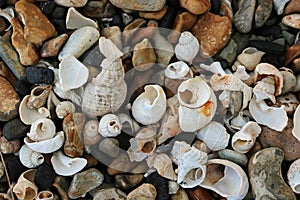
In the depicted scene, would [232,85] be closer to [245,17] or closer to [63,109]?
[245,17]

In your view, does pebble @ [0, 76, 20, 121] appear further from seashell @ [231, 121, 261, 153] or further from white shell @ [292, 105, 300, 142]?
white shell @ [292, 105, 300, 142]

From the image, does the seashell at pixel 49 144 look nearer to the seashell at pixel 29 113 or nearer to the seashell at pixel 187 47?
the seashell at pixel 29 113

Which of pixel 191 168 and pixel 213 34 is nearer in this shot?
pixel 191 168

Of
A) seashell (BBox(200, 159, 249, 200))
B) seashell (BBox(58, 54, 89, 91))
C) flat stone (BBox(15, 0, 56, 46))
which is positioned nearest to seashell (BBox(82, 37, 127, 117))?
seashell (BBox(58, 54, 89, 91))

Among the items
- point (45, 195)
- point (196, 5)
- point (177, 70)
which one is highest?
point (196, 5)

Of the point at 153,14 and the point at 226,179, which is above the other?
the point at 153,14

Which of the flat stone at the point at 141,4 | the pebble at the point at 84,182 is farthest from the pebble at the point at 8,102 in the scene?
the flat stone at the point at 141,4

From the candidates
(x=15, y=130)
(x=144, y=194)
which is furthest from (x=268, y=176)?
(x=15, y=130)
